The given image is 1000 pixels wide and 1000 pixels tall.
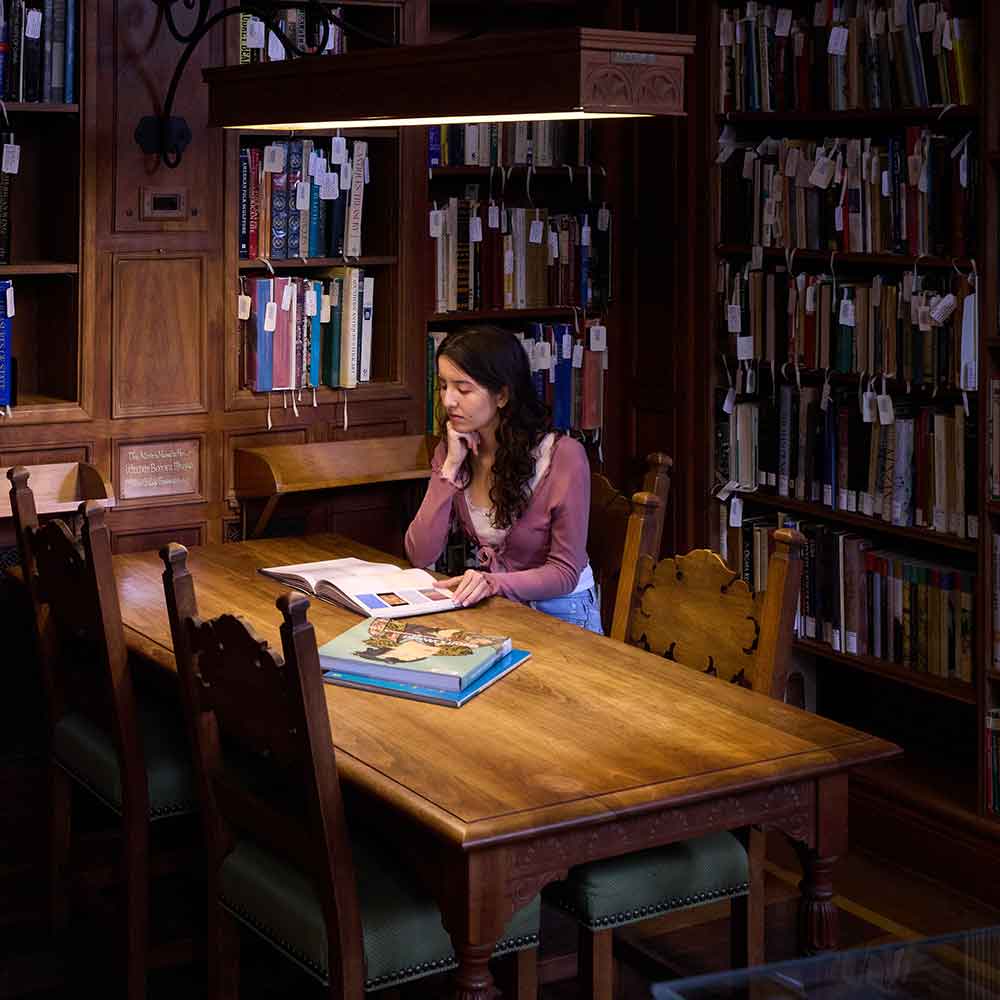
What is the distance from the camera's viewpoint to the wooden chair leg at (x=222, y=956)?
2.94 meters

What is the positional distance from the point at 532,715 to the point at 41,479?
6.32 feet

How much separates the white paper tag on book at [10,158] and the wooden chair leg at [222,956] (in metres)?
2.13

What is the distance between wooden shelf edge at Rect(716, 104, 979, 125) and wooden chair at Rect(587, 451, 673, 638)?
1141 millimetres

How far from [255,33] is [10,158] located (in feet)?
2.37

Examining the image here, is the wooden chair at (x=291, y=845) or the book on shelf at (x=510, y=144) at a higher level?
the book on shelf at (x=510, y=144)

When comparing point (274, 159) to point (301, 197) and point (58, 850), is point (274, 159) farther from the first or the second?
point (58, 850)

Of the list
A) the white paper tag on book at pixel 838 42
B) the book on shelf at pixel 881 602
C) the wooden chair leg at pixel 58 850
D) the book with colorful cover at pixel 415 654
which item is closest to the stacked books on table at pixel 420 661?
the book with colorful cover at pixel 415 654

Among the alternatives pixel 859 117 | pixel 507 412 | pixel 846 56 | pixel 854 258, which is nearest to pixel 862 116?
pixel 859 117

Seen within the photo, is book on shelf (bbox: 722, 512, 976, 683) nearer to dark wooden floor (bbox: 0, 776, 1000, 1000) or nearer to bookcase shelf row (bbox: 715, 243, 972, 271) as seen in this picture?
dark wooden floor (bbox: 0, 776, 1000, 1000)

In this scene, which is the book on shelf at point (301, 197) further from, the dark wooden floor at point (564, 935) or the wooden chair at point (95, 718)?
the dark wooden floor at point (564, 935)

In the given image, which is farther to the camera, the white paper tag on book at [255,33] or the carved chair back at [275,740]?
the white paper tag on book at [255,33]

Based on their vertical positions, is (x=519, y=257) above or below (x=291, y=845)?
above

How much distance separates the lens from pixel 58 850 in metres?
3.74

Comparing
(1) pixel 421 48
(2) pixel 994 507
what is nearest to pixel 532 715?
(1) pixel 421 48
